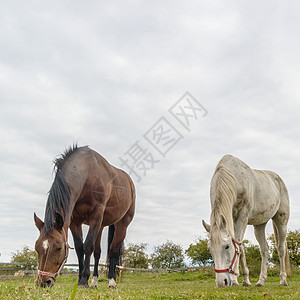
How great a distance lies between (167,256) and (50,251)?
23.2 meters

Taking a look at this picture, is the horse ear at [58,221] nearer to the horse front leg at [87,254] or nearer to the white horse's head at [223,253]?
the horse front leg at [87,254]

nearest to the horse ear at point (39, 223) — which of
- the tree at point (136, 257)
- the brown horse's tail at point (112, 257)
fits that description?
the brown horse's tail at point (112, 257)

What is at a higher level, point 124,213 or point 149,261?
point 124,213

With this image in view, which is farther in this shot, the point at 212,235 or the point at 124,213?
the point at 124,213

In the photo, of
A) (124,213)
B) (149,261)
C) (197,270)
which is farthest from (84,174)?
(149,261)

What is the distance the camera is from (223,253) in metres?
5.93

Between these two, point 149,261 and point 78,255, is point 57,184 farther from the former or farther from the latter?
point 149,261

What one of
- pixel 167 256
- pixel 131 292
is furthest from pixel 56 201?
pixel 167 256

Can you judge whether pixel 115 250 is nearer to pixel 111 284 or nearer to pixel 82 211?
pixel 111 284

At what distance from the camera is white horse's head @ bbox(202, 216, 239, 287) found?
5805 mm

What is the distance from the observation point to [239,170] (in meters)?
7.85

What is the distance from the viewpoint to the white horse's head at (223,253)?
5.80m

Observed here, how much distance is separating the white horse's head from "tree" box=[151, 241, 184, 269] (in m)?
20.9

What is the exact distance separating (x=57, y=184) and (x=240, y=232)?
4212mm
